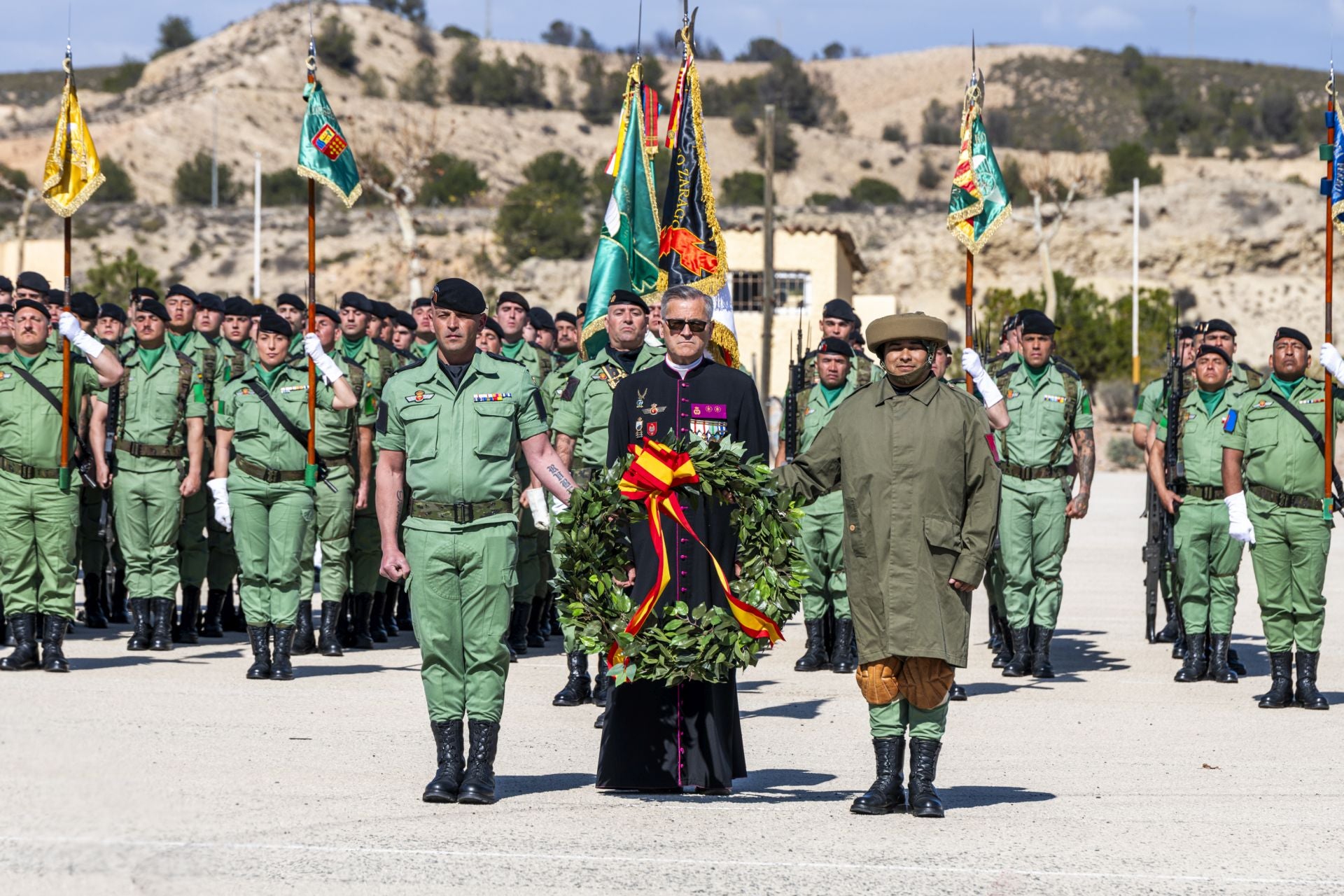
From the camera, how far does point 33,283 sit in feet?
49.8

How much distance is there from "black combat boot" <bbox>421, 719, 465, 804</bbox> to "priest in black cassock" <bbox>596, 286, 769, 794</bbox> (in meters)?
0.68

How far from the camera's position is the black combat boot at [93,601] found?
1463cm

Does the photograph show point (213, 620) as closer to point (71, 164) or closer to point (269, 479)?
point (269, 479)

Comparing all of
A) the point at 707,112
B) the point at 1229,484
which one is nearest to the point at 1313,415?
the point at 1229,484

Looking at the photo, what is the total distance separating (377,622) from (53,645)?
309 centimetres

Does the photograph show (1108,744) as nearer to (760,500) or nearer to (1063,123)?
(760,500)

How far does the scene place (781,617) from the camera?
8109 millimetres

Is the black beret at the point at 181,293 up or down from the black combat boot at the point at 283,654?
up

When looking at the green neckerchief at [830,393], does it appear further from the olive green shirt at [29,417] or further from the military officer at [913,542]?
the olive green shirt at [29,417]

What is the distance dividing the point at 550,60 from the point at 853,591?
431ft

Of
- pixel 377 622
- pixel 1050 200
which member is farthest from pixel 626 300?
pixel 1050 200

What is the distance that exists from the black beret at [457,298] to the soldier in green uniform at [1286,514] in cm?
525

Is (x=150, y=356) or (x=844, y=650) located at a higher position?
(x=150, y=356)

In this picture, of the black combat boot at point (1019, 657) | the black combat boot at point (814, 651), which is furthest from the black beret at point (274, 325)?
the black combat boot at point (1019, 657)
